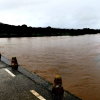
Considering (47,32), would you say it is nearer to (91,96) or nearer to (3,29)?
(3,29)

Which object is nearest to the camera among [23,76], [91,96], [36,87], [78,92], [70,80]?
[36,87]

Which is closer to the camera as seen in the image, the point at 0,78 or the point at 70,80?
the point at 0,78

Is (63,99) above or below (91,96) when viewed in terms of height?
above

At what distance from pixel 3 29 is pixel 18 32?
7.54m

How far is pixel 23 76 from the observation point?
944 centimetres

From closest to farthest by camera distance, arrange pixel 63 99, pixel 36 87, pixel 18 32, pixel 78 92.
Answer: pixel 63 99
pixel 36 87
pixel 78 92
pixel 18 32

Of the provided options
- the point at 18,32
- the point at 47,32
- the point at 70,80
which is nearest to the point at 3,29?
the point at 18,32

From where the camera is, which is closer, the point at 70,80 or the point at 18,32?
the point at 70,80

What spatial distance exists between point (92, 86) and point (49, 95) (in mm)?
3729

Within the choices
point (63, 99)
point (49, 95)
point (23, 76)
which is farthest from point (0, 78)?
point (63, 99)

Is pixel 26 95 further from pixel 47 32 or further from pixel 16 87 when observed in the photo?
pixel 47 32

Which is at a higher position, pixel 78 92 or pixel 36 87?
pixel 36 87

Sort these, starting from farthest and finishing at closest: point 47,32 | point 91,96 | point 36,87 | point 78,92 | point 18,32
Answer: point 47,32 → point 18,32 → point 78,92 → point 91,96 → point 36,87

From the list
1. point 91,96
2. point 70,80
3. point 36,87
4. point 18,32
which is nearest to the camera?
point 36,87
